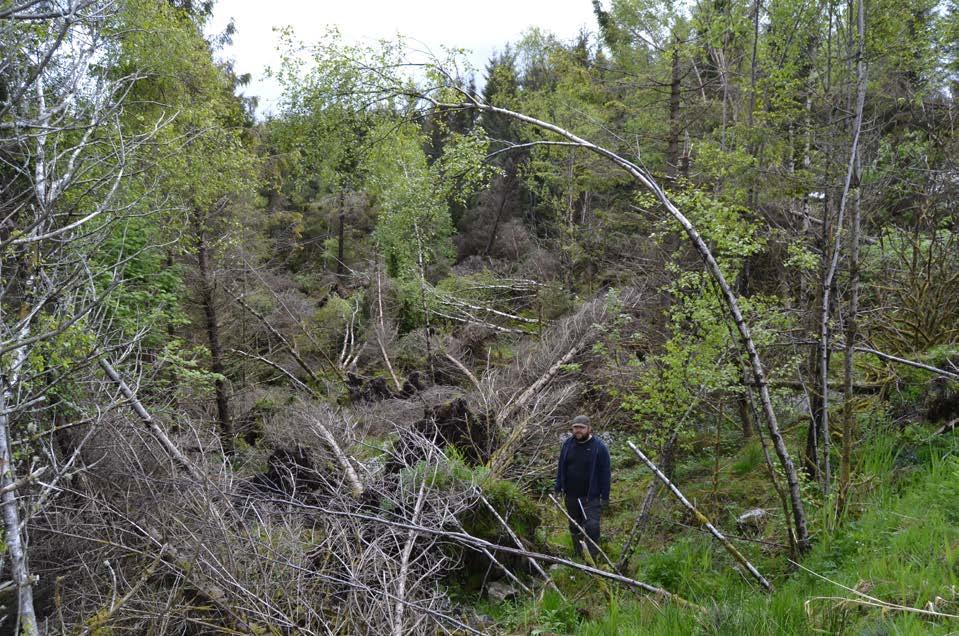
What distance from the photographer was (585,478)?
6.21m

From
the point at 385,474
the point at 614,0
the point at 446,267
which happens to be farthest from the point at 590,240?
the point at 385,474

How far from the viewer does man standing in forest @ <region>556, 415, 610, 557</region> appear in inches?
238

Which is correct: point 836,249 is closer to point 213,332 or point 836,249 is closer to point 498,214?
point 213,332

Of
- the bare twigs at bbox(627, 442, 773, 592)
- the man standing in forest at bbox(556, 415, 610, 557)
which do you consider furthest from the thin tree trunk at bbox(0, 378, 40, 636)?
the man standing in forest at bbox(556, 415, 610, 557)

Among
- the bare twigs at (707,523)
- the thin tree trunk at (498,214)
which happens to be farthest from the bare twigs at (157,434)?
the thin tree trunk at (498,214)

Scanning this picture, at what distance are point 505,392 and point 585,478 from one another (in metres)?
4.41

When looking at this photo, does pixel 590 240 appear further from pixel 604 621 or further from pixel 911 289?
pixel 604 621

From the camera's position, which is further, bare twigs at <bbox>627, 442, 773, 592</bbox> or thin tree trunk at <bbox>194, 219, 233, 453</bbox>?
thin tree trunk at <bbox>194, 219, 233, 453</bbox>

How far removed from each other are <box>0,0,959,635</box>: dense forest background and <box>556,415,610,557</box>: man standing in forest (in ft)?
1.66

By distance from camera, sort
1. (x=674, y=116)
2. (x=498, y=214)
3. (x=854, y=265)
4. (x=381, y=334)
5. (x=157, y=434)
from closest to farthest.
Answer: (x=854, y=265)
(x=157, y=434)
(x=674, y=116)
(x=381, y=334)
(x=498, y=214)

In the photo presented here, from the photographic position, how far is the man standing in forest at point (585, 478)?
6.05 meters

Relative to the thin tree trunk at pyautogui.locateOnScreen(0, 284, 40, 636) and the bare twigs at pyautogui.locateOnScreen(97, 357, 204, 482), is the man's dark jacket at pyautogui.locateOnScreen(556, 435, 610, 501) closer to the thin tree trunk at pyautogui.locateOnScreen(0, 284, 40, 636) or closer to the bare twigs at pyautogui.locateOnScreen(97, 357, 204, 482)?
the bare twigs at pyautogui.locateOnScreen(97, 357, 204, 482)

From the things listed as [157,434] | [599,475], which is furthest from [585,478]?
[157,434]

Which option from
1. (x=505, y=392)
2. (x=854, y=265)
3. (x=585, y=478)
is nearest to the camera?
(x=854, y=265)
